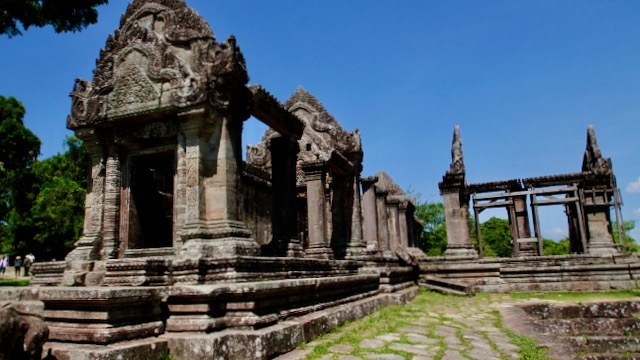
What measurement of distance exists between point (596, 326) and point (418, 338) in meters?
4.32

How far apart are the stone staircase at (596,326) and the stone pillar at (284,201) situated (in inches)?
199

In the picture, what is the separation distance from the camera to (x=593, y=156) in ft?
71.5

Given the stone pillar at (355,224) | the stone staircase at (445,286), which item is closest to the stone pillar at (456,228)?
the stone staircase at (445,286)

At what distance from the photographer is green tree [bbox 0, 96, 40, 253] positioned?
26.9 metres

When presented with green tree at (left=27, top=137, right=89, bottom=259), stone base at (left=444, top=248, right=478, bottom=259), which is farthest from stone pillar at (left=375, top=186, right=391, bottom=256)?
green tree at (left=27, top=137, right=89, bottom=259)

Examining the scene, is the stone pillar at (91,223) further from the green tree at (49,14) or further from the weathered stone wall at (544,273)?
the weathered stone wall at (544,273)

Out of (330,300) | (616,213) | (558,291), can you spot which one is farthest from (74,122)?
(616,213)

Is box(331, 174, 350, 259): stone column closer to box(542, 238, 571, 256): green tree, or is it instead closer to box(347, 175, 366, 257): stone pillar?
box(347, 175, 366, 257): stone pillar

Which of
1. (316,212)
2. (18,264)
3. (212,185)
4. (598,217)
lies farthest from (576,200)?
(18,264)

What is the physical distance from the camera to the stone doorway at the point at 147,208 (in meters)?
7.66

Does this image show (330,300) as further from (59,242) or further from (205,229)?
(59,242)

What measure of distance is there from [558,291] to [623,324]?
18.0 ft

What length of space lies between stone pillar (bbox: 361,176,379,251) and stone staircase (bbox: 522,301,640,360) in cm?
665

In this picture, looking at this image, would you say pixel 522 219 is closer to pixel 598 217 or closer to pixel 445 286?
pixel 598 217
